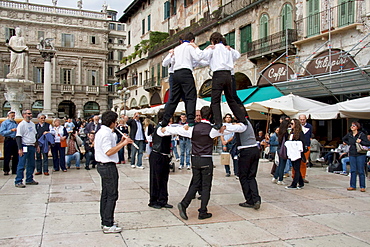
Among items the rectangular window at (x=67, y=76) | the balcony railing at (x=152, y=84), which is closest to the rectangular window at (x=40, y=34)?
the rectangular window at (x=67, y=76)

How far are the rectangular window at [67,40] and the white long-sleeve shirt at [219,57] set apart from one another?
4814 centimetres

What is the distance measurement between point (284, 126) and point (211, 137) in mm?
3789

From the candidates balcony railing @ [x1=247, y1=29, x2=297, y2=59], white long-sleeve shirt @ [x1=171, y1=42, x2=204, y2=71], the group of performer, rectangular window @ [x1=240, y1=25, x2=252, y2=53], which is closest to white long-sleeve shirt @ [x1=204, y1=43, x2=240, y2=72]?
the group of performer

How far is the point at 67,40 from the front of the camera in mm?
49938

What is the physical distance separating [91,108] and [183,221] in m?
49.2

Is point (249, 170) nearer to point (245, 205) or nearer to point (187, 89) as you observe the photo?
point (245, 205)

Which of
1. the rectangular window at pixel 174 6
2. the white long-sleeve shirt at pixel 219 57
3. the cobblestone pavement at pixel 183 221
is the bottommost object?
the cobblestone pavement at pixel 183 221

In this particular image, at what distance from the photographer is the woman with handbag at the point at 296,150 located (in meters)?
8.21

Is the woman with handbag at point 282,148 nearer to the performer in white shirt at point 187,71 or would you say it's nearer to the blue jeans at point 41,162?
the performer in white shirt at point 187,71

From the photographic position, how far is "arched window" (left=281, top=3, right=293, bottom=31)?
58.1ft

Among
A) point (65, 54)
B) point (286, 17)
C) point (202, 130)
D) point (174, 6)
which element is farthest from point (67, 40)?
point (202, 130)

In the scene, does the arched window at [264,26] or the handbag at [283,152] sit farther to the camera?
the arched window at [264,26]

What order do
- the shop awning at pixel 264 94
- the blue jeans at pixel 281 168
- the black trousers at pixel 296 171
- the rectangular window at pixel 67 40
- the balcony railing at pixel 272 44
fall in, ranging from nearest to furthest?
the black trousers at pixel 296 171 → the blue jeans at pixel 281 168 → the balcony railing at pixel 272 44 → the shop awning at pixel 264 94 → the rectangular window at pixel 67 40

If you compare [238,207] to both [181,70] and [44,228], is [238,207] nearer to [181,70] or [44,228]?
[181,70]
